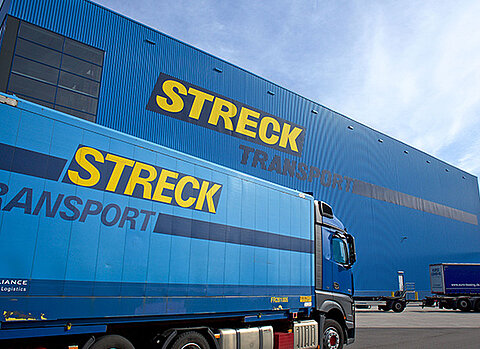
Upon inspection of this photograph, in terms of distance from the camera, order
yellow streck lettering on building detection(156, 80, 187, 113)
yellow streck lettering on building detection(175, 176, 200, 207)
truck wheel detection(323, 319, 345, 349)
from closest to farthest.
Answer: yellow streck lettering on building detection(175, 176, 200, 207) < truck wheel detection(323, 319, 345, 349) < yellow streck lettering on building detection(156, 80, 187, 113)

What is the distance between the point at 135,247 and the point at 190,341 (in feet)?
6.42

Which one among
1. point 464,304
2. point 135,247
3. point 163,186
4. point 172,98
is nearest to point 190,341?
point 135,247

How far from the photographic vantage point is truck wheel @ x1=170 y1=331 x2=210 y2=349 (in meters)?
6.34

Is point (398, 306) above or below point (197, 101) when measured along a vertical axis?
below

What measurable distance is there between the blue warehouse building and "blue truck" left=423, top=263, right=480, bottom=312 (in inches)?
104

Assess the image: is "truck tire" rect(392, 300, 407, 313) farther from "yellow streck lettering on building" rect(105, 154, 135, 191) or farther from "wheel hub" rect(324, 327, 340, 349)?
"yellow streck lettering on building" rect(105, 154, 135, 191)

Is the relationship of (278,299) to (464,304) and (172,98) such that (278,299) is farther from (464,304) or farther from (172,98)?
(464,304)

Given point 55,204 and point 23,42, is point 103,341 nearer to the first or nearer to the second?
point 55,204

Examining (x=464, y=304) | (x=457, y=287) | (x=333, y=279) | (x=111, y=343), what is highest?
(x=333, y=279)

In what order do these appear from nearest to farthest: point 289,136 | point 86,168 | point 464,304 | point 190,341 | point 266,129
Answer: point 86,168, point 190,341, point 266,129, point 289,136, point 464,304

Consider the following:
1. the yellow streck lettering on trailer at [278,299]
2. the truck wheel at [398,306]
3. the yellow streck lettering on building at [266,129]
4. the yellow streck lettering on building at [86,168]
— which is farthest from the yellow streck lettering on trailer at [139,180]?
the truck wheel at [398,306]

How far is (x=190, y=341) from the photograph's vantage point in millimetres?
6555

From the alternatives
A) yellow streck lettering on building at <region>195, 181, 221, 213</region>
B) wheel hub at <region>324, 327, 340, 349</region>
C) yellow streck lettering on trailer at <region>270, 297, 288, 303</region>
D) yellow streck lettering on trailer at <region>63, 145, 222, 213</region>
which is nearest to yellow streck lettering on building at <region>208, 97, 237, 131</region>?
wheel hub at <region>324, 327, 340, 349</region>

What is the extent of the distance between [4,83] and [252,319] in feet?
41.1
